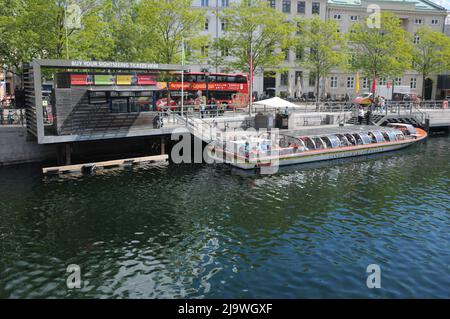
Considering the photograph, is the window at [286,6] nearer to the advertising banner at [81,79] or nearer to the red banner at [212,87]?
the red banner at [212,87]

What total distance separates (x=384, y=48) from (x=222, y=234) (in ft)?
165

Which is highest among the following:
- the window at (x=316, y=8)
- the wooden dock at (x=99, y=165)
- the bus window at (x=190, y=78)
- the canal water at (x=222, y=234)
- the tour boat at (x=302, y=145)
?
the window at (x=316, y=8)

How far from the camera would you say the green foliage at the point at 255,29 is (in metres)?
51.9

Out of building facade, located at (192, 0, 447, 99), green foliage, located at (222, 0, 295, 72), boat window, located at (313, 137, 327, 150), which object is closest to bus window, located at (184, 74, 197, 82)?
green foliage, located at (222, 0, 295, 72)

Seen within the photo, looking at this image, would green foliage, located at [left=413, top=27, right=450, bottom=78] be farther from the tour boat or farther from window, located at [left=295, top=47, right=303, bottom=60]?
the tour boat

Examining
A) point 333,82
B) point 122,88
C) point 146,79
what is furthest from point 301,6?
point 122,88

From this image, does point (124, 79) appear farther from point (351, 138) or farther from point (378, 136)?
point (378, 136)

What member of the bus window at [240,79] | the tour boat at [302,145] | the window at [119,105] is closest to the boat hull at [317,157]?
the tour boat at [302,145]

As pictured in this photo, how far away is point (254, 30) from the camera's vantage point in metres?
53.0

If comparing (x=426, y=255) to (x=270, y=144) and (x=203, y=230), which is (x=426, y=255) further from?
(x=270, y=144)

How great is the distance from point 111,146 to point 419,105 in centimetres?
4425

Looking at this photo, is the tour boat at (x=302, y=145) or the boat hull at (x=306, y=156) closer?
the boat hull at (x=306, y=156)

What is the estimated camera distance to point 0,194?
25.6 meters

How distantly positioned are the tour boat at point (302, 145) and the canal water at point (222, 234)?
169 centimetres
